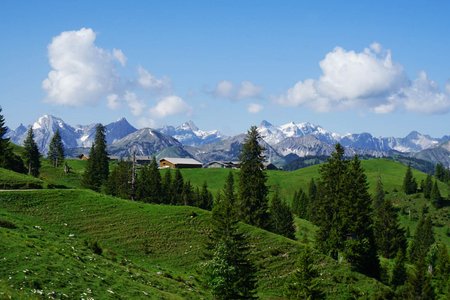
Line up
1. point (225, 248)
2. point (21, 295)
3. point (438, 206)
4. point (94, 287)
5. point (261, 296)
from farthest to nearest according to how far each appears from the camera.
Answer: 1. point (438, 206)
2. point (261, 296)
3. point (225, 248)
4. point (94, 287)
5. point (21, 295)

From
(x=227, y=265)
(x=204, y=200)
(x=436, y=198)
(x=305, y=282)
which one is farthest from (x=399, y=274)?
(x=436, y=198)

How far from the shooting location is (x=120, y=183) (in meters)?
107

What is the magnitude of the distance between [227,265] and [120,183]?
74.7 metres

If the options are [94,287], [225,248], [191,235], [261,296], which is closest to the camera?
[94,287]

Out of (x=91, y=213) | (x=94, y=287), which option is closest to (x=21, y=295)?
(x=94, y=287)

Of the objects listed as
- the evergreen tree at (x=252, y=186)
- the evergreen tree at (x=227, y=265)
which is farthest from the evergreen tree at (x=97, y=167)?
the evergreen tree at (x=227, y=265)

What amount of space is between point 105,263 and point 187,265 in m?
14.5

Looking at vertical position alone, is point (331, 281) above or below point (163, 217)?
below

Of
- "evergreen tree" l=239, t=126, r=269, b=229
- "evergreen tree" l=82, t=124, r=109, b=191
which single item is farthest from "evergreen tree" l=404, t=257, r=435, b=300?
"evergreen tree" l=82, t=124, r=109, b=191

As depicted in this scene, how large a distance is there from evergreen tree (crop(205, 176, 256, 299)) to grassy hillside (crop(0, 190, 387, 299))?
336 centimetres

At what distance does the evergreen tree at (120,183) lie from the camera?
10454 centimetres

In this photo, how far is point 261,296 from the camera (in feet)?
155

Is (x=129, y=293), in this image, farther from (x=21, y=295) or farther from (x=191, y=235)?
(x=191, y=235)

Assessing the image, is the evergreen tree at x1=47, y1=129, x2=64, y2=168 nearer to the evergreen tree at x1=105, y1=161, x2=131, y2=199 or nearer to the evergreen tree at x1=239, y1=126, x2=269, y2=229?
the evergreen tree at x1=105, y1=161, x2=131, y2=199
